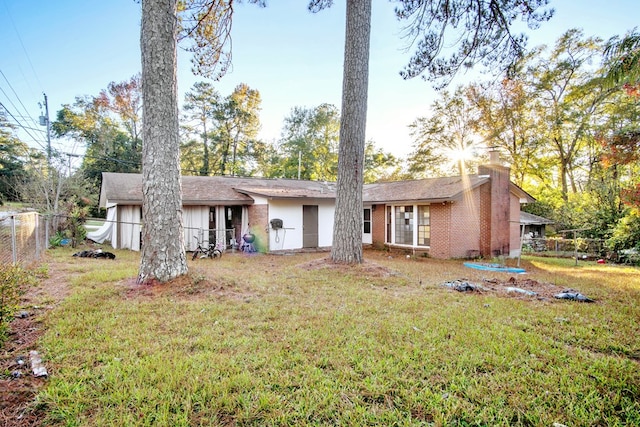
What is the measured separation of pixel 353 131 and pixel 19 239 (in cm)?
809

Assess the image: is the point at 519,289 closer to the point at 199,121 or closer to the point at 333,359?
the point at 333,359

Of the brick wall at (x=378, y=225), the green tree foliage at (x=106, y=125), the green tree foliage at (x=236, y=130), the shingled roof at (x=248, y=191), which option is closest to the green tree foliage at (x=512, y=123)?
Result: the shingled roof at (x=248, y=191)

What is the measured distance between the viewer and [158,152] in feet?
18.7

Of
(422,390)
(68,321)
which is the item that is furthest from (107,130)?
(422,390)

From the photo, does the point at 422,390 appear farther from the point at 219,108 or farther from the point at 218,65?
the point at 219,108

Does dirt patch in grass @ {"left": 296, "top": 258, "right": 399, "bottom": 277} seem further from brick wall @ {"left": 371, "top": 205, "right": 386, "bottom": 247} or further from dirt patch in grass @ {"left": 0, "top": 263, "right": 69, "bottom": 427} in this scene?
brick wall @ {"left": 371, "top": 205, "right": 386, "bottom": 247}

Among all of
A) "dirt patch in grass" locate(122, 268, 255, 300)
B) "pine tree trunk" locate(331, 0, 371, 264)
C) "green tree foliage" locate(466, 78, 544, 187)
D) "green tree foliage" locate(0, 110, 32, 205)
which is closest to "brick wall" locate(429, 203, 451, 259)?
"pine tree trunk" locate(331, 0, 371, 264)

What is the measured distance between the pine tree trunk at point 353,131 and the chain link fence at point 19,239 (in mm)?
6653

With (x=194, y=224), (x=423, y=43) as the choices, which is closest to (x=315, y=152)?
(x=194, y=224)

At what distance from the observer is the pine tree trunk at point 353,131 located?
26.7 ft

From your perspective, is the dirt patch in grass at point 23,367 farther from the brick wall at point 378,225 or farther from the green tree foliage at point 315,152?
the green tree foliage at point 315,152

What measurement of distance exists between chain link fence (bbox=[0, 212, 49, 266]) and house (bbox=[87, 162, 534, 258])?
3.89 meters

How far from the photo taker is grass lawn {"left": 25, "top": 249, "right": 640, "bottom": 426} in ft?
7.34

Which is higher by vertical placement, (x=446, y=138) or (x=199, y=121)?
(x=199, y=121)
